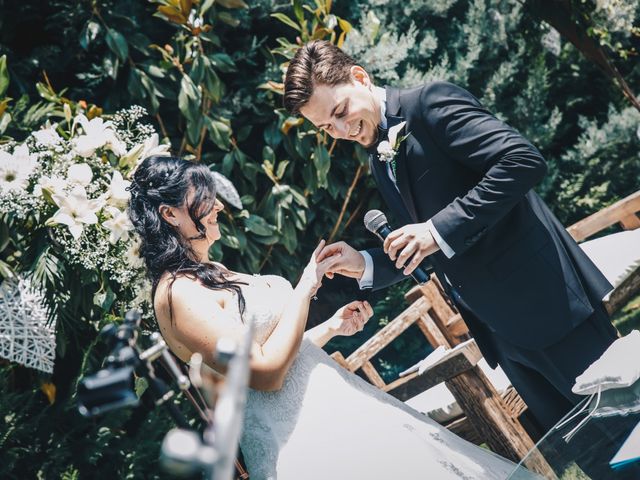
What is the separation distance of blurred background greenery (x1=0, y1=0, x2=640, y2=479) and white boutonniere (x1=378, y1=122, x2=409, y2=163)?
114 centimetres

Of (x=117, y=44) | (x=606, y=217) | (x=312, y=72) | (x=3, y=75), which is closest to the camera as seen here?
(x=312, y=72)

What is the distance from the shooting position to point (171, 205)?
2.30 metres

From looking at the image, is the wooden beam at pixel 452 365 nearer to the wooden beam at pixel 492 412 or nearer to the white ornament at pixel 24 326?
the wooden beam at pixel 492 412

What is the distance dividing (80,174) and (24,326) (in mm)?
712

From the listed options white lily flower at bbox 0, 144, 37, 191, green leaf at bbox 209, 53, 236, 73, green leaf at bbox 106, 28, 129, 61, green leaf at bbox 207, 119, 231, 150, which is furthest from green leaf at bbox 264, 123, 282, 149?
white lily flower at bbox 0, 144, 37, 191

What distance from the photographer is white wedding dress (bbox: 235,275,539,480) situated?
203 centimetres

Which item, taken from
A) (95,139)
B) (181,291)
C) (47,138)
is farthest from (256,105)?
(181,291)

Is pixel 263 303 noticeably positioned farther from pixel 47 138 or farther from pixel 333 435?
pixel 47 138

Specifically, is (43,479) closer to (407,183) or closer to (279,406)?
(279,406)

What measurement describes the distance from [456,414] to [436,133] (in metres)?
1.72

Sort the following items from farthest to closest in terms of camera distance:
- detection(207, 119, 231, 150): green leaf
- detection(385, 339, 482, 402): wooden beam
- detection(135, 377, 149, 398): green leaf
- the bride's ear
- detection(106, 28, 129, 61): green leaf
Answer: detection(207, 119, 231, 150): green leaf
detection(106, 28, 129, 61): green leaf
detection(135, 377, 149, 398): green leaf
detection(385, 339, 482, 402): wooden beam
the bride's ear

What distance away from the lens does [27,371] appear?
3.31m

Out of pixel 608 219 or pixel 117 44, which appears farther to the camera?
pixel 608 219

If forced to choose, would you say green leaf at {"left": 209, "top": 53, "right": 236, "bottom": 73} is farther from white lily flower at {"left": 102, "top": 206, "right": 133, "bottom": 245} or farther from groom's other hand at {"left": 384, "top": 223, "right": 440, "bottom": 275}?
groom's other hand at {"left": 384, "top": 223, "right": 440, "bottom": 275}
